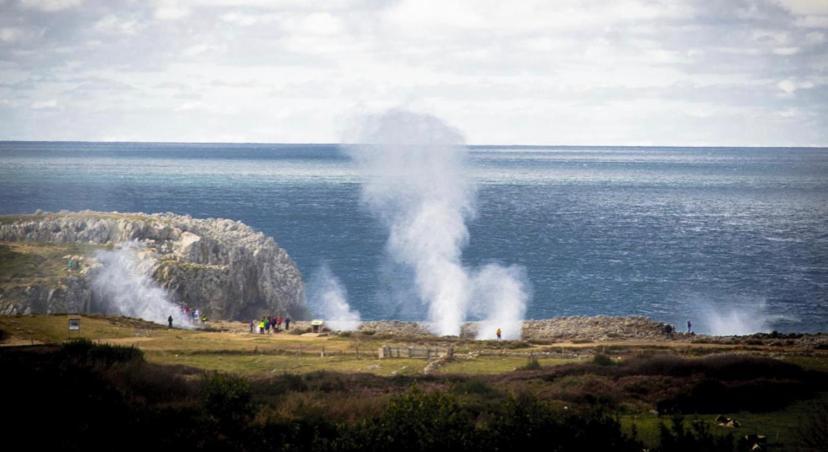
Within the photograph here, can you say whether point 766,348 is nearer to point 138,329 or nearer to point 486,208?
point 138,329

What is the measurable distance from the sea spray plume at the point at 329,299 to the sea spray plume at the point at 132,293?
50.0 feet

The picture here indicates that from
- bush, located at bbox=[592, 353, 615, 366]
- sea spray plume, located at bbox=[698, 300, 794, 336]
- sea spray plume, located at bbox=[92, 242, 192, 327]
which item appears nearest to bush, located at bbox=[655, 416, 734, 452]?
bush, located at bbox=[592, 353, 615, 366]

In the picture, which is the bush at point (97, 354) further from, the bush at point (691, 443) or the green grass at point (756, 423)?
the bush at point (691, 443)

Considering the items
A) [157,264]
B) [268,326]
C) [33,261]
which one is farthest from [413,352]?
[33,261]

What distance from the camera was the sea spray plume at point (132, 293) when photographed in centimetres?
7125

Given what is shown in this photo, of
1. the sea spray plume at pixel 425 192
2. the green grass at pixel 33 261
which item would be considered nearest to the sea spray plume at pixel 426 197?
the sea spray plume at pixel 425 192

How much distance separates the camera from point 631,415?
119 feet

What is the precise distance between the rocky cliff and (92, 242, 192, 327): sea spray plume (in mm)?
520

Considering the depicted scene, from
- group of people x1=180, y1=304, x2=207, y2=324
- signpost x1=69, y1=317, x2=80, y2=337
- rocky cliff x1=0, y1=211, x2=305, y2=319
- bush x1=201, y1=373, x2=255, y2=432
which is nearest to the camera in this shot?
bush x1=201, y1=373, x2=255, y2=432

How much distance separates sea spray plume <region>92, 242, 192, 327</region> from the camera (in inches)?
2805

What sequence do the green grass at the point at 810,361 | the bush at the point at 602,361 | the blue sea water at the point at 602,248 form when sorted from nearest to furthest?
the green grass at the point at 810,361 → the bush at the point at 602,361 → the blue sea water at the point at 602,248

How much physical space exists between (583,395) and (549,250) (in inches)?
3284

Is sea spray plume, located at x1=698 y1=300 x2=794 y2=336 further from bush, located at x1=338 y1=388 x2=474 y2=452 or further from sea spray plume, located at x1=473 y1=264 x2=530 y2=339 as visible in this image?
bush, located at x1=338 y1=388 x2=474 y2=452

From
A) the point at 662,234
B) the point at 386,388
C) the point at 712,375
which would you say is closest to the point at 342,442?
the point at 386,388
